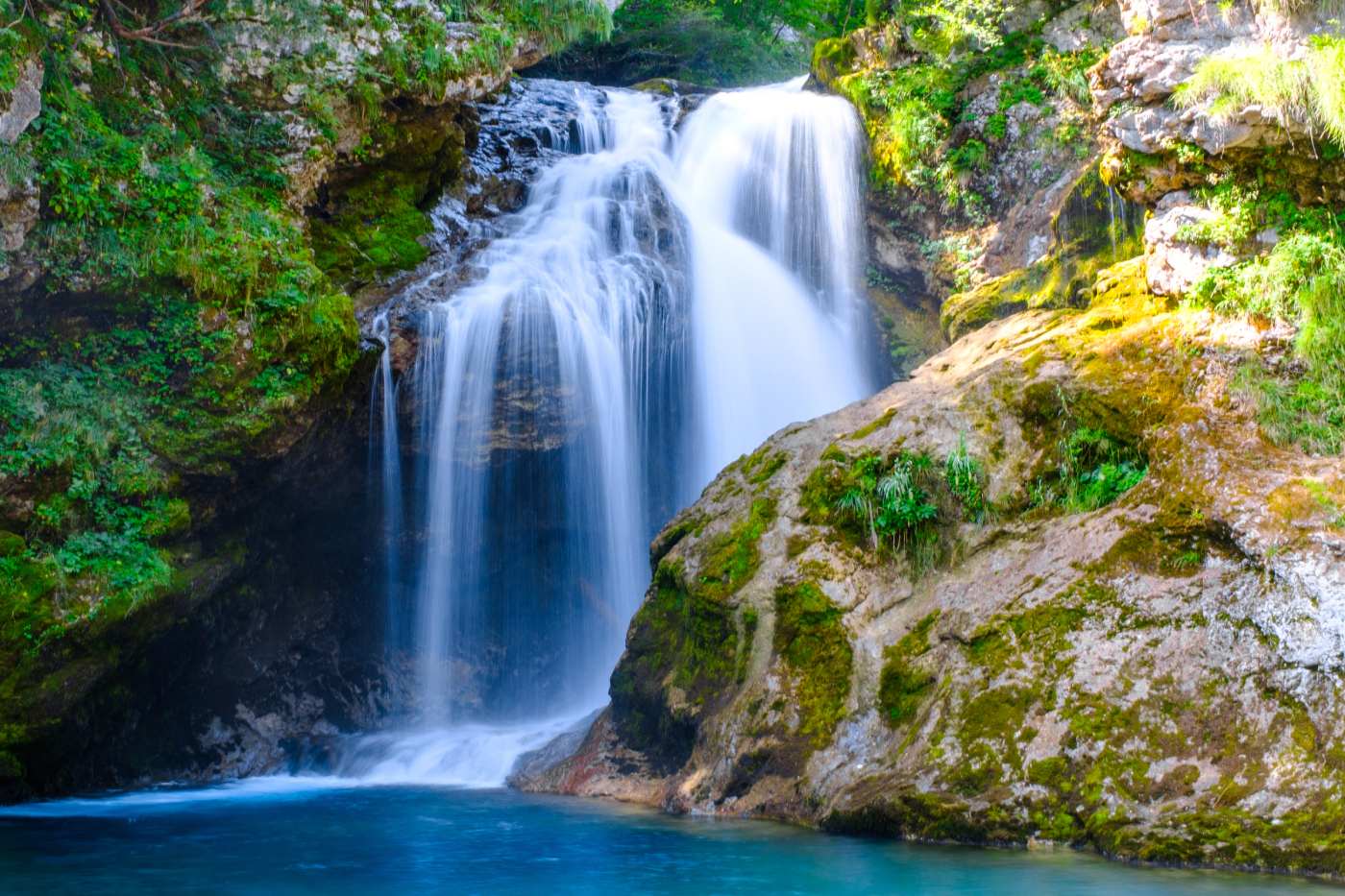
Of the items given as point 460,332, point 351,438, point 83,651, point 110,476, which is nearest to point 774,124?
point 460,332

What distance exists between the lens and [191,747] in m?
11.8

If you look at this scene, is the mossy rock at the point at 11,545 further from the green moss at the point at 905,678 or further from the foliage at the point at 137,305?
the green moss at the point at 905,678

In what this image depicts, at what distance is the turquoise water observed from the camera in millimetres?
5348

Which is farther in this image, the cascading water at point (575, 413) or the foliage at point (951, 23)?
the foliage at point (951, 23)

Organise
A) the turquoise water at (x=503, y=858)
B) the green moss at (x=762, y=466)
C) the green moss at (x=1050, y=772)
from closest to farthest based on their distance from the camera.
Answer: the turquoise water at (x=503, y=858) < the green moss at (x=1050, y=772) < the green moss at (x=762, y=466)

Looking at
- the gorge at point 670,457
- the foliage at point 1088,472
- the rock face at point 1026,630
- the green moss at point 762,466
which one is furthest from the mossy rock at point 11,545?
the foliage at point 1088,472

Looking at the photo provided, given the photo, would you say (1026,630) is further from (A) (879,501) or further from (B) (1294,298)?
(B) (1294,298)

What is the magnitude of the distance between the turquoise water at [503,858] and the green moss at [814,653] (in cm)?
85

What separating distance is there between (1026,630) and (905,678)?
91 centimetres

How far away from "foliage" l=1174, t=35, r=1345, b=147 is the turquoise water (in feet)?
18.2

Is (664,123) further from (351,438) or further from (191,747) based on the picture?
(191,747)

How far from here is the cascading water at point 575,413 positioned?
41.8 ft

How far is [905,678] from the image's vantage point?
7.09 meters

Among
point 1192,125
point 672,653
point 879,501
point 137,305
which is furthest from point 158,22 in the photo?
point 1192,125
